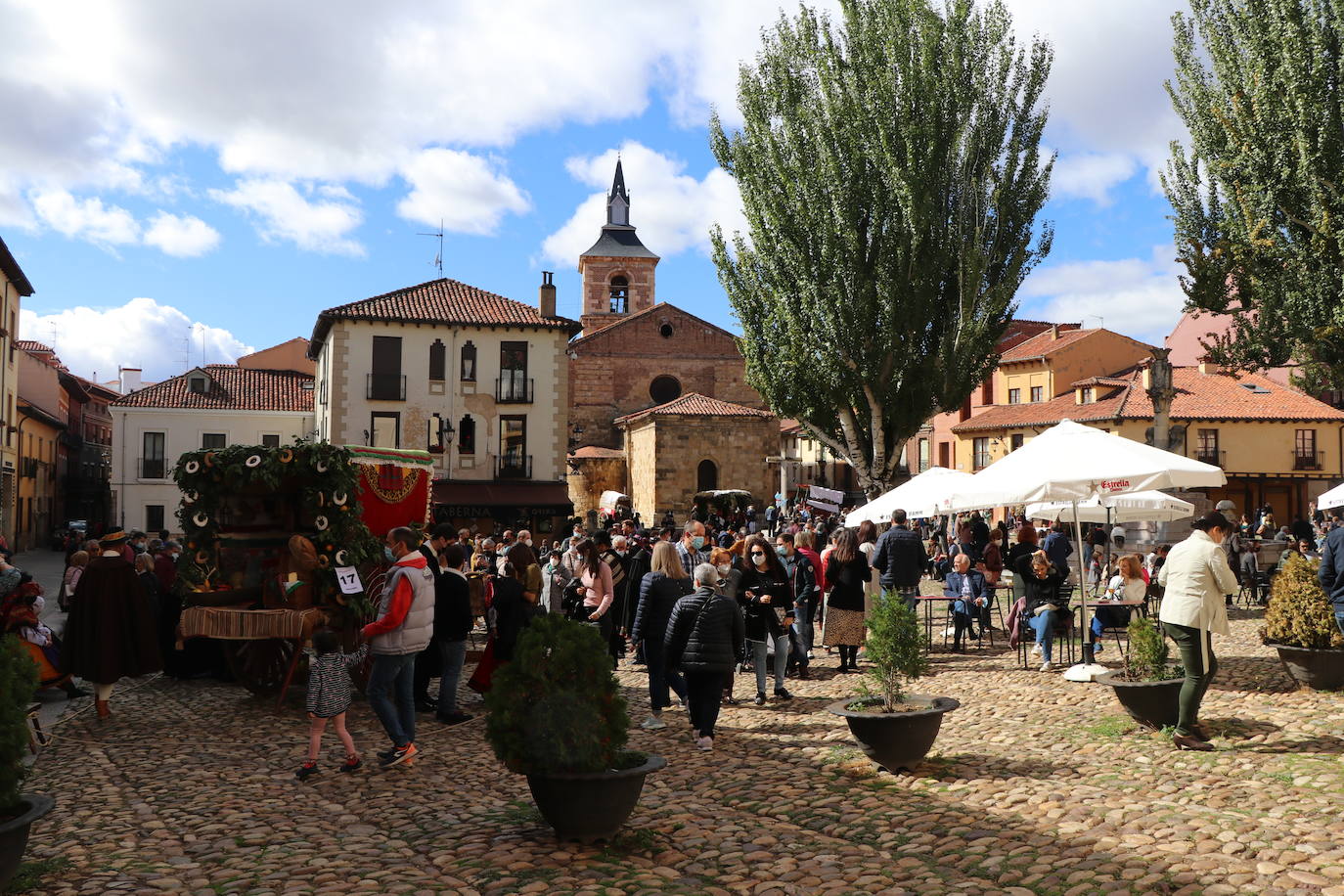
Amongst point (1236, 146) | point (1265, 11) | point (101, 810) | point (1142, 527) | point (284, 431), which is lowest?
point (101, 810)

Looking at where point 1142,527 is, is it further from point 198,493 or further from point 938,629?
point 198,493

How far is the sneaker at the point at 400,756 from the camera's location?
22.9ft

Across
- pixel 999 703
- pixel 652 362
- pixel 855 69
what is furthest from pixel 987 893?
pixel 652 362

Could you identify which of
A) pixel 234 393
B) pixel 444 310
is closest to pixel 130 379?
pixel 234 393

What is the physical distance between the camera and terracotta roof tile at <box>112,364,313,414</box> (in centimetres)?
4031

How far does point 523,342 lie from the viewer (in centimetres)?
3484

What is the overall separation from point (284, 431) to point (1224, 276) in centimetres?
3444

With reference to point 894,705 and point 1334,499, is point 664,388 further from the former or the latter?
point 894,705

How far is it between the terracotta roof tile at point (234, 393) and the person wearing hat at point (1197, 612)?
39313 millimetres

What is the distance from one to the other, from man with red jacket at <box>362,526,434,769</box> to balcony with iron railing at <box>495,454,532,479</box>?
2740 centimetres

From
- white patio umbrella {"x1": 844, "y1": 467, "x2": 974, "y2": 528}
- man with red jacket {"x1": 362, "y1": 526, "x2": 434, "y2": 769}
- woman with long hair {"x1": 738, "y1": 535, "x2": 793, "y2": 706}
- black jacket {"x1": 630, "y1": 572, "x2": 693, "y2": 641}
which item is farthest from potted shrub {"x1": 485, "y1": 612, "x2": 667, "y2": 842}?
white patio umbrella {"x1": 844, "y1": 467, "x2": 974, "y2": 528}

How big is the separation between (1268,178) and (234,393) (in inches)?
1460

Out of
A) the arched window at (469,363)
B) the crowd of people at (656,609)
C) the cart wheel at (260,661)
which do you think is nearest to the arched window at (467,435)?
the arched window at (469,363)

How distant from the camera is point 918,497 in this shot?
13.2 m
